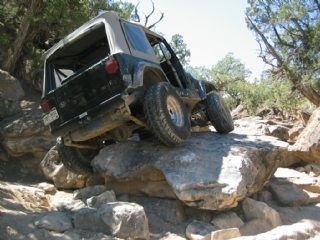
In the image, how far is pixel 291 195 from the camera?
5.23 meters

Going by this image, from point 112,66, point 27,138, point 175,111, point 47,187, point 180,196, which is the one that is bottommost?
point 180,196

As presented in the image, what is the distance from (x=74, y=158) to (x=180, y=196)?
2.32 m

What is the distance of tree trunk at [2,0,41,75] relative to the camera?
420 inches

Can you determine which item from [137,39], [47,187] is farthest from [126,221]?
[47,187]

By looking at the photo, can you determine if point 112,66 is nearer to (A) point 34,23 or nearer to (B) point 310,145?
(B) point 310,145

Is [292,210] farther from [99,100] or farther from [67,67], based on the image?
[67,67]

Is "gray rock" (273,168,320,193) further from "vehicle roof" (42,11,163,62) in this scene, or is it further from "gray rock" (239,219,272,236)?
"vehicle roof" (42,11,163,62)

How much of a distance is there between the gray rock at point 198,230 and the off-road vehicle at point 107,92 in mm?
1174

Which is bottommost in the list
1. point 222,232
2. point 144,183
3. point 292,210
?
point 292,210

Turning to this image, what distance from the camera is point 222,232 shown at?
3.51 metres

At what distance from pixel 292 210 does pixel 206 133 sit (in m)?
2.16

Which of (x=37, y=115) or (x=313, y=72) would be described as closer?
(x=37, y=115)

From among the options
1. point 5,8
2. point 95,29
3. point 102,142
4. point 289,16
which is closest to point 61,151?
point 102,142

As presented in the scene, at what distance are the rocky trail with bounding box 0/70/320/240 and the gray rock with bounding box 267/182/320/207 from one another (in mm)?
16
